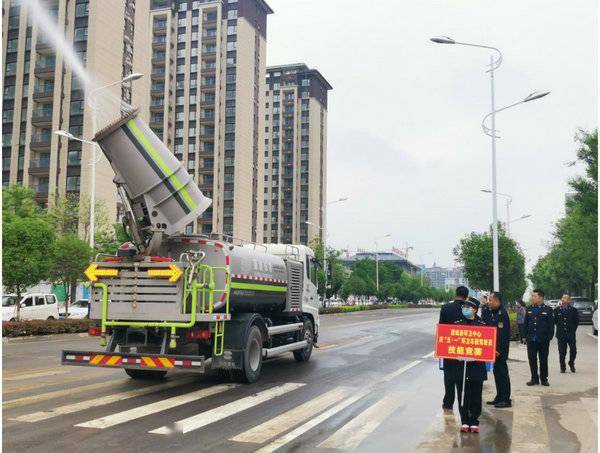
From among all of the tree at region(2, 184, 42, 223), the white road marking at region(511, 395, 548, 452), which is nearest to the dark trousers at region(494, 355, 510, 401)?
the white road marking at region(511, 395, 548, 452)

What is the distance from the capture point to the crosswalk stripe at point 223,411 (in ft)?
25.2

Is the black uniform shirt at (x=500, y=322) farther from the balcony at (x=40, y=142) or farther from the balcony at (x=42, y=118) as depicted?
the balcony at (x=42, y=118)

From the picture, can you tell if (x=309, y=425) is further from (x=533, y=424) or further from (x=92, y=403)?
(x=92, y=403)

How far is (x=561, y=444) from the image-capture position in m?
7.24

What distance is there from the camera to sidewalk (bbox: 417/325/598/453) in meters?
7.12

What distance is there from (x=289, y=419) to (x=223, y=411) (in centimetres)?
105

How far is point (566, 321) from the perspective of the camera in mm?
14969

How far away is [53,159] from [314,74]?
7408 centimetres

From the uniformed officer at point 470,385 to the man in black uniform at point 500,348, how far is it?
1.11m

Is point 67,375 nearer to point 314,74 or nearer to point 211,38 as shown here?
point 211,38

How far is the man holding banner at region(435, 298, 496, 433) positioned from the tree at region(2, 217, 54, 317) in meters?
20.7

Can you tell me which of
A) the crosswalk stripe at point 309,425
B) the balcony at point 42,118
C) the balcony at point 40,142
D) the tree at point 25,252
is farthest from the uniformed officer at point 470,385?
the balcony at point 42,118

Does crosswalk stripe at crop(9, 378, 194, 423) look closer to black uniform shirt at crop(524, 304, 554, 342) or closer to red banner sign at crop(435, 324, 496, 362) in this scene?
red banner sign at crop(435, 324, 496, 362)

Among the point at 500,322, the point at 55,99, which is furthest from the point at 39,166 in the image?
the point at 500,322
